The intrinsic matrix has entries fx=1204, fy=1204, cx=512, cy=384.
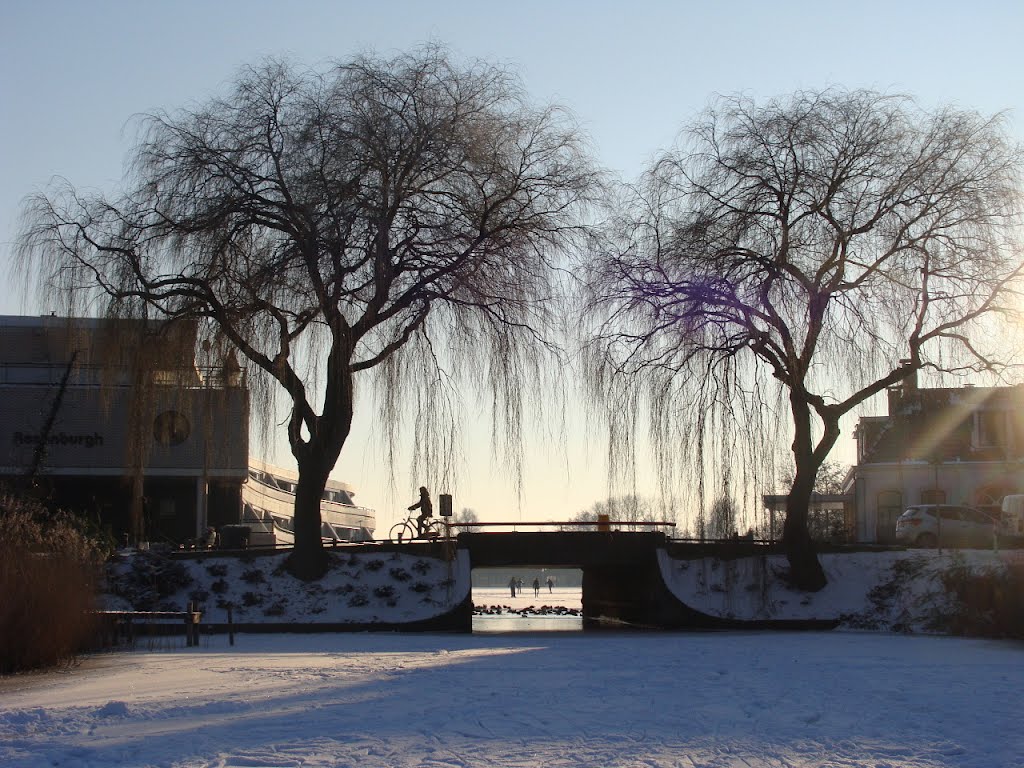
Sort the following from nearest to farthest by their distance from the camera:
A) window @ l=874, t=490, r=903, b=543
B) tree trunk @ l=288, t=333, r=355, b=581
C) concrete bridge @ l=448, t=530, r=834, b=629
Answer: tree trunk @ l=288, t=333, r=355, b=581, concrete bridge @ l=448, t=530, r=834, b=629, window @ l=874, t=490, r=903, b=543

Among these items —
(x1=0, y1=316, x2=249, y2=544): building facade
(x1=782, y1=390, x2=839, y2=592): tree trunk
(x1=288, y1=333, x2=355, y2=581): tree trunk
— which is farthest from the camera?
(x1=0, y1=316, x2=249, y2=544): building facade

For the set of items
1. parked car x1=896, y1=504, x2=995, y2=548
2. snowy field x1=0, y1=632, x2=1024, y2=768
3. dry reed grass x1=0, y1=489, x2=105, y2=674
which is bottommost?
snowy field x1=0, y1=632, x2=1024, y2=768

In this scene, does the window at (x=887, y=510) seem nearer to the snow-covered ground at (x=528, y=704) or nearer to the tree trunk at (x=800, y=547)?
the tree trunk at (x=800, y=547)

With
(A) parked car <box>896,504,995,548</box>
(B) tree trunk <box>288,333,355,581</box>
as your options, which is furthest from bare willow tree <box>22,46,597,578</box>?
(A) parked car <box>896,504,995,548</box>

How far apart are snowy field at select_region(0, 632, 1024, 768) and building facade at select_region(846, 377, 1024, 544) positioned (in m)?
25.7

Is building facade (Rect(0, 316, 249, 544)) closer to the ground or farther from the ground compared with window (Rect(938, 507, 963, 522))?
farther from the ground

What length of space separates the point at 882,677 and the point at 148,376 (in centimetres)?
1477

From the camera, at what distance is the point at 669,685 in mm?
13906

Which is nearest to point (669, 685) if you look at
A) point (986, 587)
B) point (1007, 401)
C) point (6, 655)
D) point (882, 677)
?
point (882, 677)

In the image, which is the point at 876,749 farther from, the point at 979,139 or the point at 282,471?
the point at 282,471

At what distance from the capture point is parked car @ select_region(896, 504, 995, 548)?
33750 millimetres

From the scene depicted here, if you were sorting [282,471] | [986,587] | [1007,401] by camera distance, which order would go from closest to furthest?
[986,587], [1007,401], [282,471]

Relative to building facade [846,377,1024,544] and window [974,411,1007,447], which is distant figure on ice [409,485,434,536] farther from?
window [974,411,1007,447]

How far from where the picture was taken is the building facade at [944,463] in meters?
42.1
